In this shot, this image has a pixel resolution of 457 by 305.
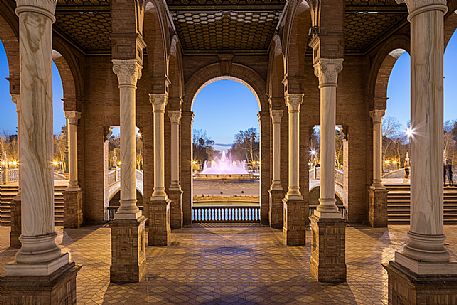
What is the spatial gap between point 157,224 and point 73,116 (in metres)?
6.39

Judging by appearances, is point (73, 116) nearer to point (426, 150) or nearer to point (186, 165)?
point (186, 165)

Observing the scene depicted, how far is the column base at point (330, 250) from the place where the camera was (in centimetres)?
782

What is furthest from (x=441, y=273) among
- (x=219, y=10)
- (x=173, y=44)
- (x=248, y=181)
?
(x=248, y=181)

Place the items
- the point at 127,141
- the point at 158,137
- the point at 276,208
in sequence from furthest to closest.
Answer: the point at 276,208, the point at 158,137, the point at 127,141

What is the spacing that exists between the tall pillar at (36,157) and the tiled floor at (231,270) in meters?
2.69

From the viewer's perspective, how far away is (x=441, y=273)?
457 centimetres

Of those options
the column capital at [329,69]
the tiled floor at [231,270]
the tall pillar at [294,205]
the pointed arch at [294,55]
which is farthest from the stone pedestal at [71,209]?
the column capital at [329,69]

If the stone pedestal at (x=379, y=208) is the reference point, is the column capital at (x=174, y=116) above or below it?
above

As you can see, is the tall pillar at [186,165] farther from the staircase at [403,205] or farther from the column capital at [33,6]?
the column capital at [33,6]

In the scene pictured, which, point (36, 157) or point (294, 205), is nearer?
point (36, 157)

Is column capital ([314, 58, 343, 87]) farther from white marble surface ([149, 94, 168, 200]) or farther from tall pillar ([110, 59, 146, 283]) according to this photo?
white marble surface ([149, 94, 168, 200])

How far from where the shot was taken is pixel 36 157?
4.80 meters

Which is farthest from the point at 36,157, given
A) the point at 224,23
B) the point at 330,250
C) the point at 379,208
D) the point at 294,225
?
the point at 379,208

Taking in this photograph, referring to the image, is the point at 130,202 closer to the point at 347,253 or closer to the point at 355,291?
the point at 355,291
